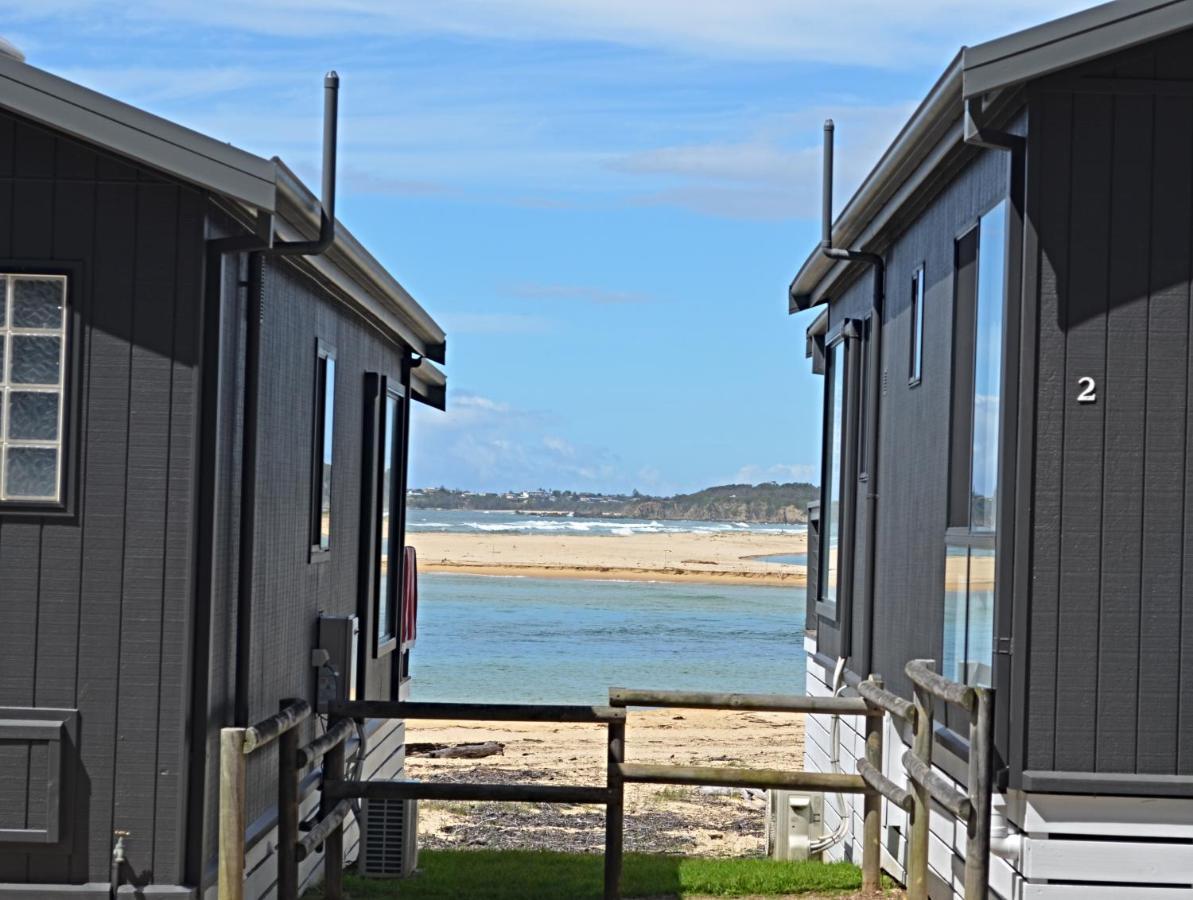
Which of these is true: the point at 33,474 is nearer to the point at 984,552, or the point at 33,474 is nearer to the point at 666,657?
the point at 984,552

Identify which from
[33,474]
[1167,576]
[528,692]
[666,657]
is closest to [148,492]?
[33,474]

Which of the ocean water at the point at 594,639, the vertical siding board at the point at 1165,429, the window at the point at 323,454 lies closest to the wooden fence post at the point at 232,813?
the window at the point at 323,454

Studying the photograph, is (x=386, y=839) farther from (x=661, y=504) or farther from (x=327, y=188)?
(x=661, y=504)

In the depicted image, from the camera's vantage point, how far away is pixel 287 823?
25.3 feet

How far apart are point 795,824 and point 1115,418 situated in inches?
188

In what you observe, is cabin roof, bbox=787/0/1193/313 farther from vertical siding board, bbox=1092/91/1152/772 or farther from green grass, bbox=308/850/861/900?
green grass, bbox=308/850/861/900

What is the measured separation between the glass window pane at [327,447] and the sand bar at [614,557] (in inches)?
1983

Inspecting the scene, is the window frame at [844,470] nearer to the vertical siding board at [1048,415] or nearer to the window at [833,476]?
the window at [833,476]

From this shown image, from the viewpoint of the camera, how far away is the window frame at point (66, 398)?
21.1 feet

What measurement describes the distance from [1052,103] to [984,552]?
1.78m

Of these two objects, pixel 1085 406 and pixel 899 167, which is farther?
pixel 899 167

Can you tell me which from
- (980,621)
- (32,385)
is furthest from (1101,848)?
(32,385)

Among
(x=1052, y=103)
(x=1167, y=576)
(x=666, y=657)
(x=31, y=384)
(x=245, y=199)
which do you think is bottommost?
(x=666, y=657)

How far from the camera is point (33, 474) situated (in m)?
6.46
